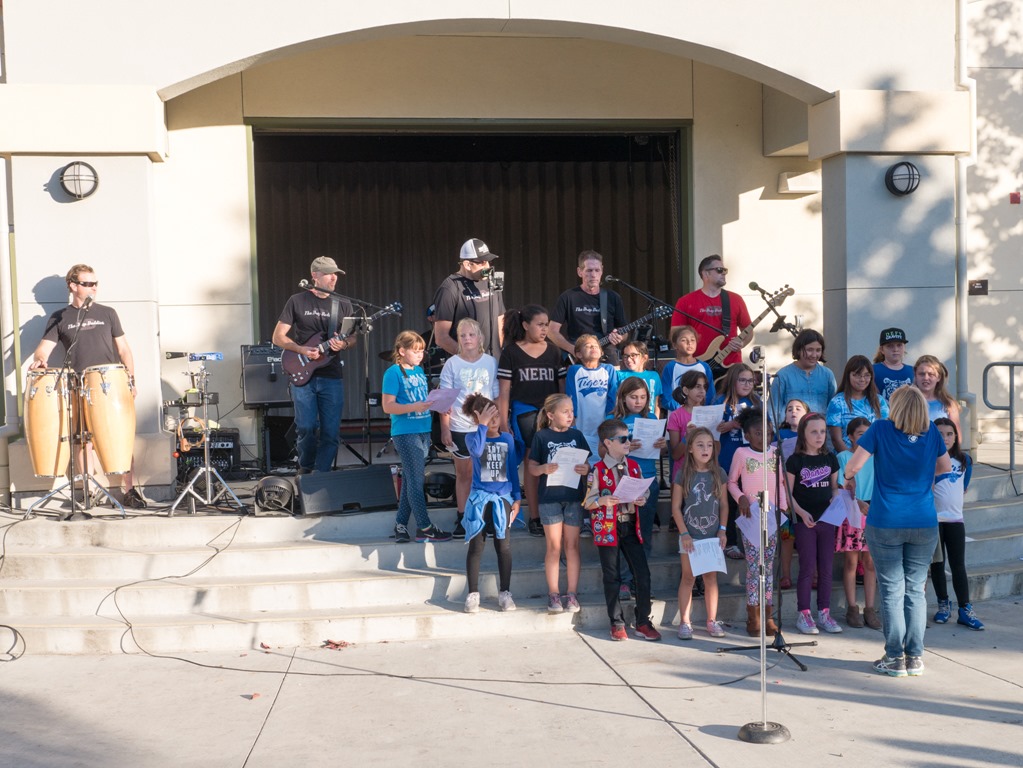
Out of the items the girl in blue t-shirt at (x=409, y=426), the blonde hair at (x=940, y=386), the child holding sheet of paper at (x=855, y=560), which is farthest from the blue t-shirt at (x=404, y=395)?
the blonde hair at (x=940, y=386)

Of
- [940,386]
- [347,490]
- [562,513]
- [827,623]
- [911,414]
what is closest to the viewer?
[911,414]

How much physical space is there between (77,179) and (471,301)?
3.43m

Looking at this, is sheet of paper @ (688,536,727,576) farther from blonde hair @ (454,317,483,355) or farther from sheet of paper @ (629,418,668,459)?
blonde hair @ (454,317,483,355)

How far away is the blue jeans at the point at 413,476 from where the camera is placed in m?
8.67

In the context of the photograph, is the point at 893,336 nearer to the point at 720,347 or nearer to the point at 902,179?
the point at 720,347

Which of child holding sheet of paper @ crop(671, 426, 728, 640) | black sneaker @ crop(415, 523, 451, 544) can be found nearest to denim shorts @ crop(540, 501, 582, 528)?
child holding sheet of paper @ crop(671, 426, 728, 640)

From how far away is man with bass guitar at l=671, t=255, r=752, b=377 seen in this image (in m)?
9.68

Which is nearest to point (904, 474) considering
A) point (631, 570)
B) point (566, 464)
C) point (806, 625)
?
point (806, 625)

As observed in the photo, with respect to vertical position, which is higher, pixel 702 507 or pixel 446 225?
pixel 446 225

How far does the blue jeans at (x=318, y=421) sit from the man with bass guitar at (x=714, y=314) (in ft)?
9.68

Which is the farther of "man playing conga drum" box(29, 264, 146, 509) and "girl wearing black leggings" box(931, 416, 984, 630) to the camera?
"man playing conga drum" box(29, 264, 146, 509)

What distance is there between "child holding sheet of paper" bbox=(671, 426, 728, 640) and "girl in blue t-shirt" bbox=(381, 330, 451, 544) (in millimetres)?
1885

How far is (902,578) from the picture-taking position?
6.94 metres

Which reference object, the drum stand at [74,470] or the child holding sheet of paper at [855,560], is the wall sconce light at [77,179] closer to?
the drum stand at [74,470]
